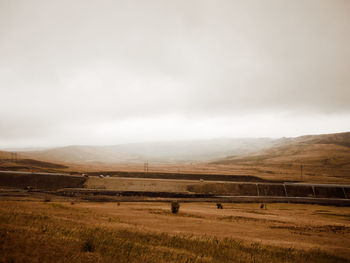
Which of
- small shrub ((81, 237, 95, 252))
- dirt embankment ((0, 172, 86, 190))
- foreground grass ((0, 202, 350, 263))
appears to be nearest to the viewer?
foreground grass ((0, 202, 350, 263))

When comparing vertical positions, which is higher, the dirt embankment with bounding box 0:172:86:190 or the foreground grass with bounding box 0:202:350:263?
the foreground grass with bounding box 0:202:350:263

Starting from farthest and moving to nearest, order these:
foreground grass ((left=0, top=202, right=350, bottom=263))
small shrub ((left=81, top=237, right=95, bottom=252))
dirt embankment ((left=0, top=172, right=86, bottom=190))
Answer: dirt embankment ((left=0, top=172, right=86, bottom=190)) → small shrub ((left=81, top=237, right=95, bottom=252)) → foreground grass ((left=0, top=202, right=350, bottom=263))

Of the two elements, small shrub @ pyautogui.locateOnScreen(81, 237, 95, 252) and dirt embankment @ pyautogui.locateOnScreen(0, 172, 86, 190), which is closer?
small shrub @ pyautogui.locateOnScreen(81, 237, 95, 252)

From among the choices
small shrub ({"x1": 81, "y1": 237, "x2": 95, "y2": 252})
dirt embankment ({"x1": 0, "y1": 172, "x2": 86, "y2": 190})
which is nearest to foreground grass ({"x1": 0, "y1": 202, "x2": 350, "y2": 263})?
small shrub ({"x1": 81, "y1": 237, "x2": 95, "y2": 252})

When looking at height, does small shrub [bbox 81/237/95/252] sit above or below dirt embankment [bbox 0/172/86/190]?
above

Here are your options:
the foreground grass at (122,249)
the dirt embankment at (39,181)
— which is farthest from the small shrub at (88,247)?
the dirt embankment at (39,181)

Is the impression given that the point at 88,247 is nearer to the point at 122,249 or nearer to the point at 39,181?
the point at 122,249

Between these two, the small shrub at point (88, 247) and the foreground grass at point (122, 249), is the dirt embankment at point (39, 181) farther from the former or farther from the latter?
the small shrub at point (88, 247)

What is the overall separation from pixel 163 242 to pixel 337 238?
23390 millimetres

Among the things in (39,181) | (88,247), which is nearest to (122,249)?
(88,247)

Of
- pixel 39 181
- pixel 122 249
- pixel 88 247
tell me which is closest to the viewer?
pixel 88 247

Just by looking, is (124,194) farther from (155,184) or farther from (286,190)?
(286,190)

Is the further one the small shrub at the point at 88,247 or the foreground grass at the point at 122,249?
the small shrub at the point at 88,247

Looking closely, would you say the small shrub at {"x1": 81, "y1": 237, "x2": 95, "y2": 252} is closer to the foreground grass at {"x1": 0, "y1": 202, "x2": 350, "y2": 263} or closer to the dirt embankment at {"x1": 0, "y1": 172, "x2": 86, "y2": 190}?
the foreground grass at {"x1": 0, "y1": 202, "x2": 350, "y2": 263}
